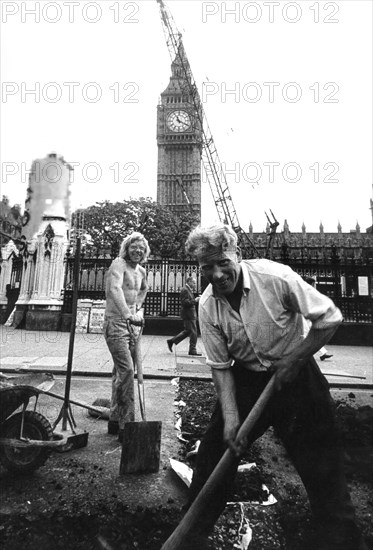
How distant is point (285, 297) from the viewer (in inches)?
73.9

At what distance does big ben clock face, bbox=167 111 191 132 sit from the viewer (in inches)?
3738

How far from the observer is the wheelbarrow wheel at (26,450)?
2770mm

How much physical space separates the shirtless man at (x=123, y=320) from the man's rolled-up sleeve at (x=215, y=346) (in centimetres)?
176

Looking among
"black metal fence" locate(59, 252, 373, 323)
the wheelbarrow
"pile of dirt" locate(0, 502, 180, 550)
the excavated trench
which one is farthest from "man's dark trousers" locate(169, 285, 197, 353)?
"pile of dirt" locate(0, 502, 180, 550)

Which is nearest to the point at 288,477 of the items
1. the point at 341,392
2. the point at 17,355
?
the point at 341,392

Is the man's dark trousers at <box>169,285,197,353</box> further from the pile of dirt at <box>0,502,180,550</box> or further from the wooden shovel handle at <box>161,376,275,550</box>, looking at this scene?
the wooden shovel handle at <box>161,376,275,550</box>

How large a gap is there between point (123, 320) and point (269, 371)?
2128 mm

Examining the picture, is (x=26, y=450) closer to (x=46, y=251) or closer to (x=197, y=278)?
(x=46, y=251)

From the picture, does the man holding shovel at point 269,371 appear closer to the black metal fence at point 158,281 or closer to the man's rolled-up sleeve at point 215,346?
the man's rolled-up sleeve at point 215,346

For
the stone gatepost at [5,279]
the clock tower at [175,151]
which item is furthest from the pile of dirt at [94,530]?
the clock tower at [175,151]

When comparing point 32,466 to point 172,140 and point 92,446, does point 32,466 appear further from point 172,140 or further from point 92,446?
point 172,140

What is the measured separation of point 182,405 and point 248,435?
3014 mm

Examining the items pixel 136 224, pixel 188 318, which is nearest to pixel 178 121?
pixel 136 224

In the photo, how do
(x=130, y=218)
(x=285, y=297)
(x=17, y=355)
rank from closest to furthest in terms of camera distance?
(x=285, y=297) < (x=17, y=355) < (x=130, y=218)
